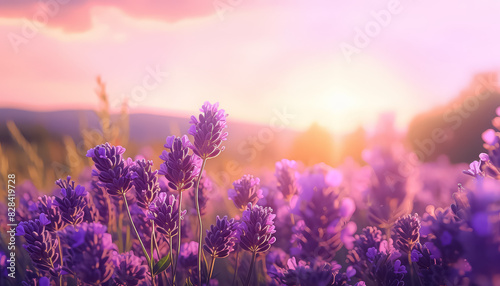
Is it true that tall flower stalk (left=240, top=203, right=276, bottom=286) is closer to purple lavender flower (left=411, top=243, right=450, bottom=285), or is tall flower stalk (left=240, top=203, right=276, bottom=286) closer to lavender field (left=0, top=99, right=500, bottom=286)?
lavender field (left=0, top=99, right=500, bottom=286)

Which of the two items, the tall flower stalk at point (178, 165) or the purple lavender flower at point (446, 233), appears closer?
the purple lavender flower at point (446, 233)

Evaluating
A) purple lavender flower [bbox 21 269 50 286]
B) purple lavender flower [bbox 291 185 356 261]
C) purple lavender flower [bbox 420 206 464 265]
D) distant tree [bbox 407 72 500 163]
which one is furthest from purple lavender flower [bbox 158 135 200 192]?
distant tree [bbox 407 72 500 163]

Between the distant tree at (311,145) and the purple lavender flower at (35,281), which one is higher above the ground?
the distant tree at (311,145)

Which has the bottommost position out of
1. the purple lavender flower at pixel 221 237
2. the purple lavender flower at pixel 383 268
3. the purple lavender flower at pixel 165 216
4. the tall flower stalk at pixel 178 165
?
the purple lavender flower at pixel 383 268

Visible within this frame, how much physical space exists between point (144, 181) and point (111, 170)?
14 centimetres

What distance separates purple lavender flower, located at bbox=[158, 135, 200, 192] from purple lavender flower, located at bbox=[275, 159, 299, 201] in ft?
2.03

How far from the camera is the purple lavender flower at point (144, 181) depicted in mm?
1651

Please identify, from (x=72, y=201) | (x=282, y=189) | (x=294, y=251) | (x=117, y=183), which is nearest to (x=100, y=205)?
(x=72, y=201)

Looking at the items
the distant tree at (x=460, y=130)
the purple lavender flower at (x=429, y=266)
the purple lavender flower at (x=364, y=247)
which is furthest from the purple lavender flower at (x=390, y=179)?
the distant tree at (x=460, y=130)

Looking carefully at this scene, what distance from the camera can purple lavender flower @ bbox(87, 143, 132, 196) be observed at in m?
1.63

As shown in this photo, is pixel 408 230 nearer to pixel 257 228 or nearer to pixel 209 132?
pixel 257 228

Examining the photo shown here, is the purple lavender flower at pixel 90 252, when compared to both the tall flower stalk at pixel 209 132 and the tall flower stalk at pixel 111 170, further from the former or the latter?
the tall flower stalk at pixel 209 132

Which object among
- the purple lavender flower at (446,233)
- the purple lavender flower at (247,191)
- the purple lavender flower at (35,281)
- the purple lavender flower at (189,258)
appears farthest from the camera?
the purple lavender flower at (189,258)

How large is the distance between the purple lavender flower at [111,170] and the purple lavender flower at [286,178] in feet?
2.73
